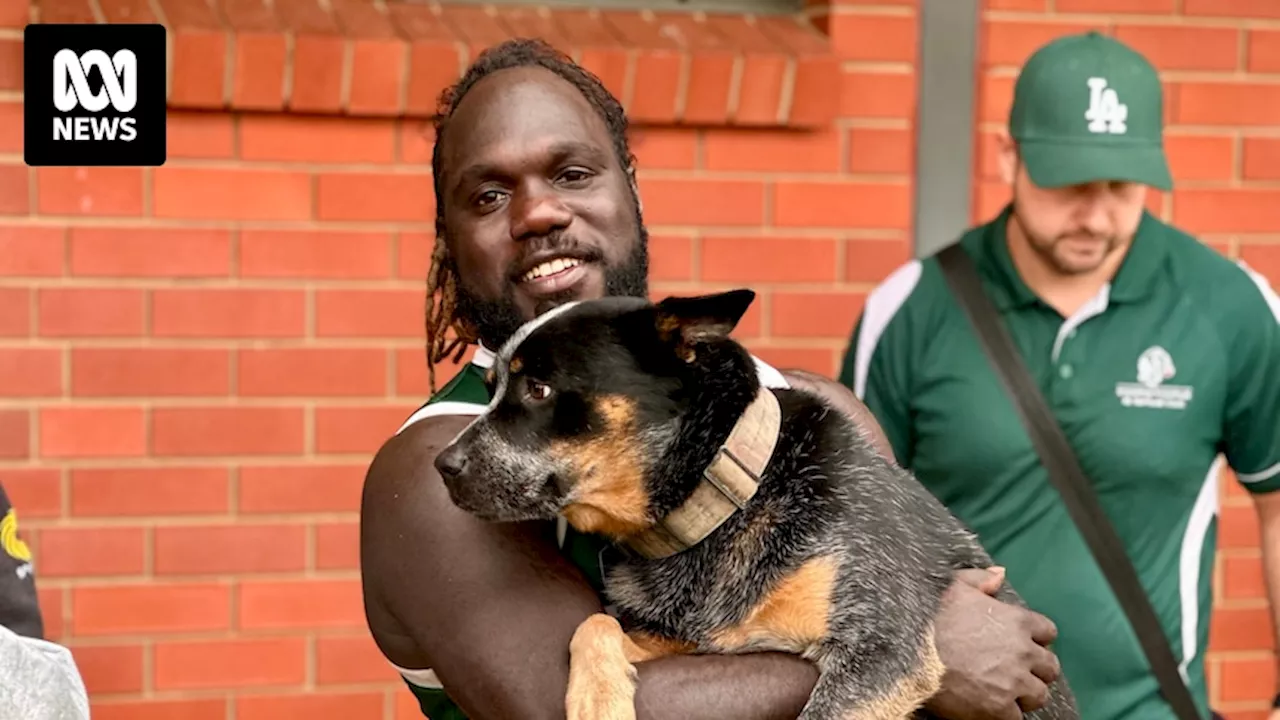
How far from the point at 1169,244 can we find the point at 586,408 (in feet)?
7.47

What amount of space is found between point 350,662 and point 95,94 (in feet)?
5.57

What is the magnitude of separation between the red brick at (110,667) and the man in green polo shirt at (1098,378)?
2.09m

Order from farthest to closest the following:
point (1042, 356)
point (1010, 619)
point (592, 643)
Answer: point (1042, 356)
point (1010, 619)
point (592, 643)

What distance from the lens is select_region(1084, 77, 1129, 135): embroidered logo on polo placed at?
4508 mm

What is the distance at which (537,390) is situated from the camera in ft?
9.11

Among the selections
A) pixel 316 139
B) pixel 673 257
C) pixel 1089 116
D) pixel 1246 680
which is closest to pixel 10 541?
pixel 316 139

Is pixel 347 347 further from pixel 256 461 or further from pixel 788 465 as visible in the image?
pixel 788 465

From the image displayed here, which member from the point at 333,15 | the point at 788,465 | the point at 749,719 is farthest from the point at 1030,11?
the point at 749,719

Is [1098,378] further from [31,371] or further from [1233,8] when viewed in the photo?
[31,371]

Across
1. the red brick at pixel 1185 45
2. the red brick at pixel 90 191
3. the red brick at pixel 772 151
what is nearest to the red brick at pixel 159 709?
the red brick at pixel 90 191

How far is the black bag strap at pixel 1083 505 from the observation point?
14.0ft

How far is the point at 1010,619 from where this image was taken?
2.85 metres

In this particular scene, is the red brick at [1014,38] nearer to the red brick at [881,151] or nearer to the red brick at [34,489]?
the red brick at [881,151]

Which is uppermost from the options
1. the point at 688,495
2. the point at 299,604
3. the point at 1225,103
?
the point at 1225,103
